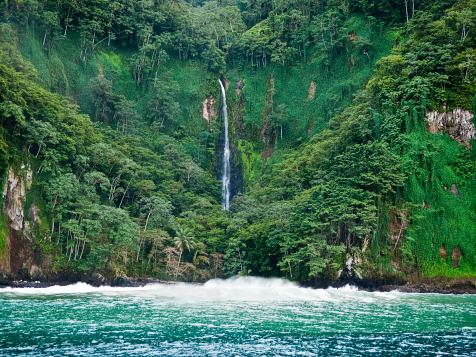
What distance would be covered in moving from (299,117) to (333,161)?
78.7ft

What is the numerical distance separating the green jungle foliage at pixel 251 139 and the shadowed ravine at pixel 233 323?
26.4ft

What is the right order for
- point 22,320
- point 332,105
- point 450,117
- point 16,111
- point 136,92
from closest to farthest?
1. point 22,320
2. point 16,111
3. point 450,117
4. point 332,105
5. point 136,92

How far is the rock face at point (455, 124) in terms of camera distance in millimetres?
54375

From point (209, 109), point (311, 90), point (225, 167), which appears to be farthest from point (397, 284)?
point (209, 109)

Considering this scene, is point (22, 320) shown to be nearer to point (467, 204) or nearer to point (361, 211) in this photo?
point (361, 211)

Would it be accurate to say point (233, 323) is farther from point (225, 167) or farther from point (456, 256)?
point (225, 167)

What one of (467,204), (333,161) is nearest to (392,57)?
(333,161)

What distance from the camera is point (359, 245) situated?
167 ft

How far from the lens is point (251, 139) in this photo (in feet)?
272

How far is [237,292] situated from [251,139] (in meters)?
39.7

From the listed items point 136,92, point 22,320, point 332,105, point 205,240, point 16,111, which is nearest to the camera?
point 22,320

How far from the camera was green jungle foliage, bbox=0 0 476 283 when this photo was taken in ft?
165

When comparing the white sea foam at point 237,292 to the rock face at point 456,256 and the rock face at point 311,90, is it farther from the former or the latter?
the rock face at point 311,90

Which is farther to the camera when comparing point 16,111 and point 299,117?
point 299,117
